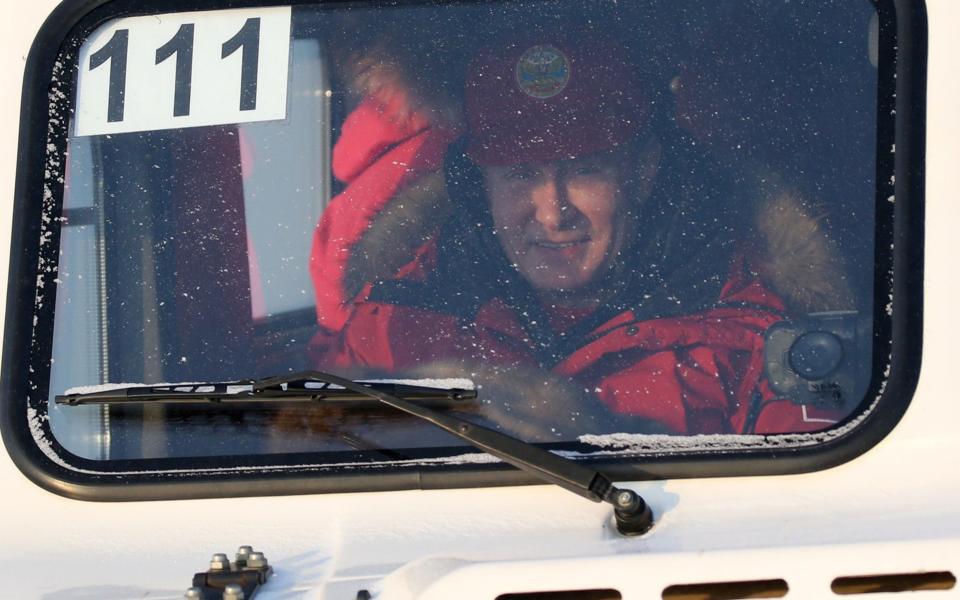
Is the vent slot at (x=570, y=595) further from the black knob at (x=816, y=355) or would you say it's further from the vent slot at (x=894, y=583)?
the black knob at (x=816, y=355)

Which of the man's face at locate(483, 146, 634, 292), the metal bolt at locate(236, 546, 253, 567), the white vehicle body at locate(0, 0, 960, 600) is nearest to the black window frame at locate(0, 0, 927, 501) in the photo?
the white vehicle body at locate(0, 0, 960, 600)

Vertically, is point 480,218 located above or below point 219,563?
above

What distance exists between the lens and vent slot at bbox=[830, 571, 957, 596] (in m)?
1.79

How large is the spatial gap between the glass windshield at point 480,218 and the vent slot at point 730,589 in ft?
0.98

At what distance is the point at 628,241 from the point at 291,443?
499mm

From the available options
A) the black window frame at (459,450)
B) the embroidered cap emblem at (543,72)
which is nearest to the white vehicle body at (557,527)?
the black window frame at (459,450)

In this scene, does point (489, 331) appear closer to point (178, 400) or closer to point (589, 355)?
point (589, 355)

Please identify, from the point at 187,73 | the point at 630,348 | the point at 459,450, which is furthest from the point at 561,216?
the point at 187,73

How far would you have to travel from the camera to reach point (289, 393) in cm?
209

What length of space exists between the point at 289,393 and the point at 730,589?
609 millimetres

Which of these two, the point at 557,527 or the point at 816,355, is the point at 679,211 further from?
the point at 557,527

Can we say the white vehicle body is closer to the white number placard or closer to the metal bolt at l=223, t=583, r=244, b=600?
the metal bolt at l=223, t=583, r=244, b=600

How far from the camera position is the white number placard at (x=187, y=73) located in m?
2.32

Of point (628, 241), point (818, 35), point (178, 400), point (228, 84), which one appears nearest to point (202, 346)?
point (178, 400)
